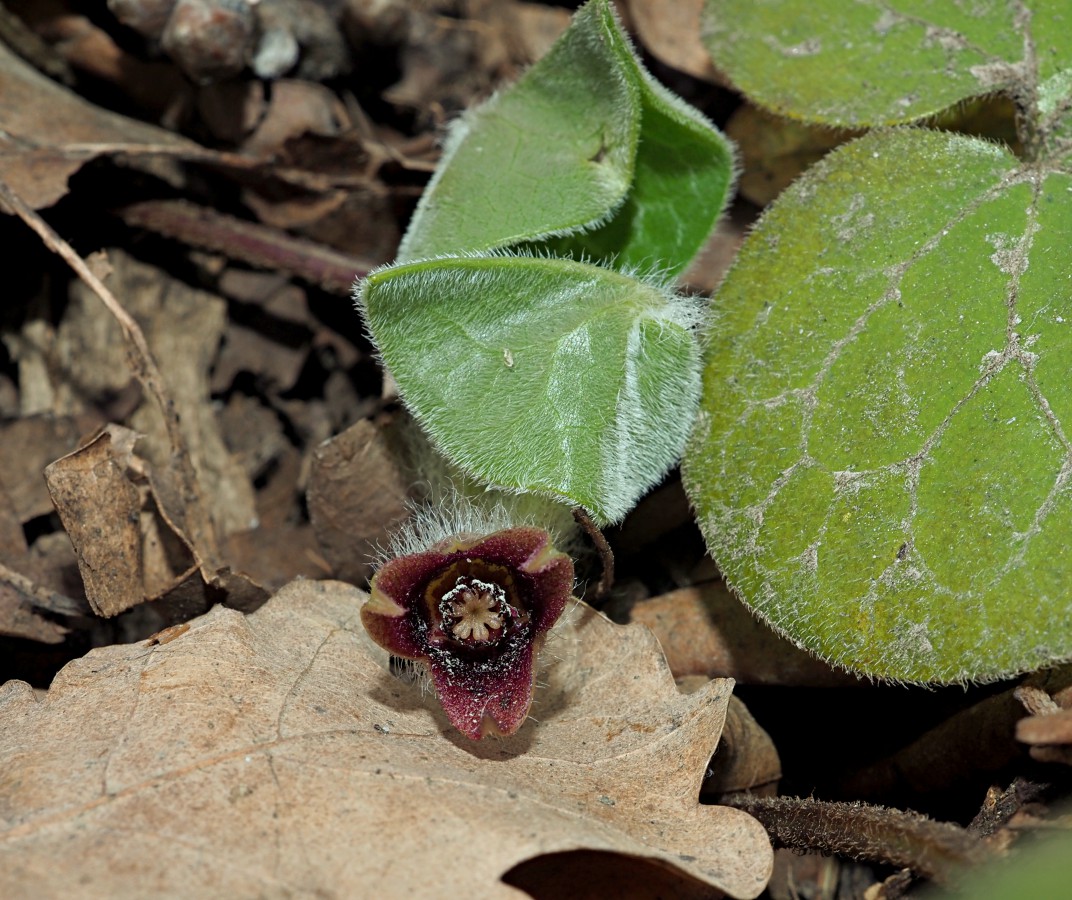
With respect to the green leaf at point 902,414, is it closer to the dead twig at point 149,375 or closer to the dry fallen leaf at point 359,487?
the dry fallen leaf at point 359,487

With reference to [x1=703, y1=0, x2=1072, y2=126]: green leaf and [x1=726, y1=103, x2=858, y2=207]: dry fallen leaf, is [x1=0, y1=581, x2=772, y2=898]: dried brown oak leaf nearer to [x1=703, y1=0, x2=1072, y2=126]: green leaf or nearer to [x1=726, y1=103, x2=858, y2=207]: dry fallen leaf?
[x1=703, y1=0, x2=1072, y2=126]: green leaf

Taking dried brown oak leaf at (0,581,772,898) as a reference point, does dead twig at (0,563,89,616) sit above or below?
below

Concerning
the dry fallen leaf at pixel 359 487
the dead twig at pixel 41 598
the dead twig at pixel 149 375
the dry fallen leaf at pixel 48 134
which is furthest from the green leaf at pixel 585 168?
the dead twig at pixel 41 598

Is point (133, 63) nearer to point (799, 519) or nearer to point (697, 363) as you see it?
point (697, 363)

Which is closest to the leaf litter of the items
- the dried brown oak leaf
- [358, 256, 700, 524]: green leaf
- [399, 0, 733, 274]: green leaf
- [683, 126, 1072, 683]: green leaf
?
the dried brown oak leaf

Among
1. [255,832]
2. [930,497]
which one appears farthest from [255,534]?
[930,497]

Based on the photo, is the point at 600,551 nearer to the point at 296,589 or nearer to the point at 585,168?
the point at 296,589
